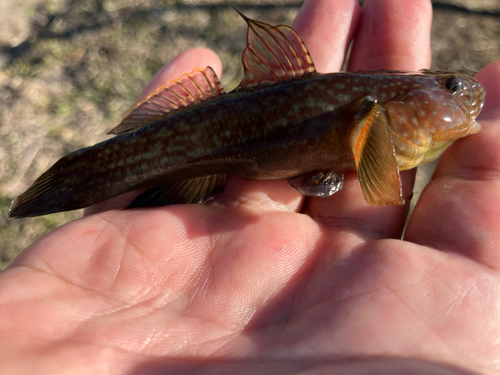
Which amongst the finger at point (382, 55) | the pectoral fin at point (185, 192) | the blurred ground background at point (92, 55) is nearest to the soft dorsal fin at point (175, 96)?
the pectoral fin at point (185, 192)

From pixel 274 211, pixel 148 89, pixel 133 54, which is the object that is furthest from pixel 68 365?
pixel 133 54

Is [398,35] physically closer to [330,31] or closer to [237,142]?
[330,31]

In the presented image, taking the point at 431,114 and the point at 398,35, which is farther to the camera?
the point at 398,35

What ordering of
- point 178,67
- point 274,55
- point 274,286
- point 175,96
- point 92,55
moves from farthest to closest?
point 92,55 < point 178,67 < point 175,96 < point 274,55 < point 274,286

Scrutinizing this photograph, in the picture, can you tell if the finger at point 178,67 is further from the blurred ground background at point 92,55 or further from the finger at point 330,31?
the blurred ground background at point 92,55

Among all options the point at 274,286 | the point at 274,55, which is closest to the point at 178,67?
the point at 274,55

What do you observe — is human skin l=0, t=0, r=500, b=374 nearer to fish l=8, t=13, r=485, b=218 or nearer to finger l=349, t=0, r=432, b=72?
fish l=8, t=13, r=485, b=218
